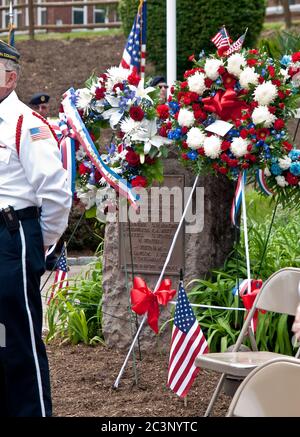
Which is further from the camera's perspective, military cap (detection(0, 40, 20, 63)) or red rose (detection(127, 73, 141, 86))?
red rose (detection(127, 73, 141, 86))

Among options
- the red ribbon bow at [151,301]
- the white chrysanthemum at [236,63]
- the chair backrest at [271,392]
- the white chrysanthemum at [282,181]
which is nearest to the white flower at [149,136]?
the white chrysanthemum at [236,63]

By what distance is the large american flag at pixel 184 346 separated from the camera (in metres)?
5.95

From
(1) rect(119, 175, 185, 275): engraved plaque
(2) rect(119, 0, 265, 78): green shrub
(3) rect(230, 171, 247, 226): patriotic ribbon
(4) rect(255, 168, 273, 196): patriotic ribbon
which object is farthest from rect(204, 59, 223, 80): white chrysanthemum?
(2) rect(119, 0, 265, 78): green shrub

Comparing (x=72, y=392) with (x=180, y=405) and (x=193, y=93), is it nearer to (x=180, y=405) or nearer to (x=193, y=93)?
(x=180, y=405)

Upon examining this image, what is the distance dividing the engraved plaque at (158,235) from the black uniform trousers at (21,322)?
208cm

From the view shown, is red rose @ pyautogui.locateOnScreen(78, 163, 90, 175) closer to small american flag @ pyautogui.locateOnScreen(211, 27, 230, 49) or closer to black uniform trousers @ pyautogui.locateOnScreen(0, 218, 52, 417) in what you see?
small american flag @ pyautogui.locateOnScreen(211, 27, 230, 49)

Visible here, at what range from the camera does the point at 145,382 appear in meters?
6.57

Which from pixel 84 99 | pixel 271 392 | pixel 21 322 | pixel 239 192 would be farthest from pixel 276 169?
pixel 271 392

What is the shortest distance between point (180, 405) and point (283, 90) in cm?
198

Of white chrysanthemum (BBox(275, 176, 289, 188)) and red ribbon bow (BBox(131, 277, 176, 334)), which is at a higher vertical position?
white chrysanthemum (BBox(275, 176, 289, 188))

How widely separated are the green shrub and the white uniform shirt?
496 inches

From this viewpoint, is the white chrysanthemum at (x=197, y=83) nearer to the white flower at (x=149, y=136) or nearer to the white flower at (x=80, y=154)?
Result: the white flower at (x=149, y=136)

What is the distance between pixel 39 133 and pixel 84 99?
A: 1.82 meters

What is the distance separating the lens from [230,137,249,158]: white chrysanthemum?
5902 millimetres
